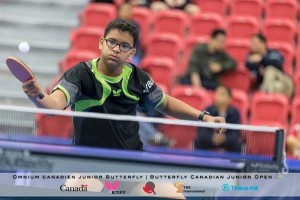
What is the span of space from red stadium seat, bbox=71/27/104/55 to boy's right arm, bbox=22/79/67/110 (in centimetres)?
782

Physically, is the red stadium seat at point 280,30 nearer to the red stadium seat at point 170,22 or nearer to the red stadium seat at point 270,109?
the red stadium seat at point 170,22

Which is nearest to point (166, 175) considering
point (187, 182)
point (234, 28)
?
point (187, 182)

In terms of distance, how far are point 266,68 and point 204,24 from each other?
173cm

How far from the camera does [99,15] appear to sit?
14.8 m

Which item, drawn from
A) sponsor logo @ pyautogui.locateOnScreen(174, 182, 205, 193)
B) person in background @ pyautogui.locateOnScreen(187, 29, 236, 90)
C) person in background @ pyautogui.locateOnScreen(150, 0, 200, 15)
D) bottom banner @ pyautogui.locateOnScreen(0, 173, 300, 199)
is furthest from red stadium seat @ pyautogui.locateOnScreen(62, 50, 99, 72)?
sponsor logo @ pyautogui.locateOnScreen(174, 182, 205, 193)

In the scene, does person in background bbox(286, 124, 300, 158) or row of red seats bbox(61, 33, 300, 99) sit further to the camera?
row of red seats bbox(61, 33, 300, 99)

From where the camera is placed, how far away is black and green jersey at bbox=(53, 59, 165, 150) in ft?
21.9

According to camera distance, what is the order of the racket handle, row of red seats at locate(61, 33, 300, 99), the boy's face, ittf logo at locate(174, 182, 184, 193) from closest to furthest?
the racket handle → the boy's face → ittf logo at locate(174, 182, 184, 193) → row of red seats at locate(61, 33, 300, 99)

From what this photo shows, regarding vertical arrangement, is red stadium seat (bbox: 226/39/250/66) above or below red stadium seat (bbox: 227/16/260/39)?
below

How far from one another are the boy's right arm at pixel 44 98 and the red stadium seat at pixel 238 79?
23.6 ft

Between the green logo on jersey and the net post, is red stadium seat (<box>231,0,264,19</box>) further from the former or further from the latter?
the green logo on jersey

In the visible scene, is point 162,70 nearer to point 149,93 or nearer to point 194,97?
point 194,97

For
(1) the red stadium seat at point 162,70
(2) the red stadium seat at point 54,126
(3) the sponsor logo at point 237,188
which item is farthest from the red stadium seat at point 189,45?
(3) the sponsor logo at point 237,188

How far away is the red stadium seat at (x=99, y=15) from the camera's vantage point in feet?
48.2
